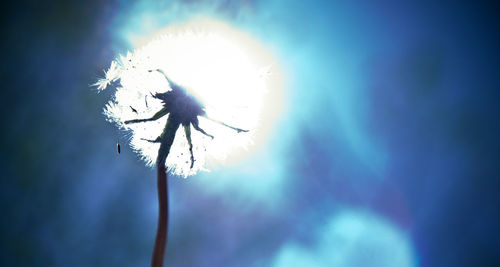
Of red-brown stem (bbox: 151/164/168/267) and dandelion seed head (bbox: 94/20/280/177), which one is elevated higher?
dandelion seed head (bbox: 94/20/280/177)

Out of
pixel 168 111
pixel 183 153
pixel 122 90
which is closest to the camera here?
pixel 168 111

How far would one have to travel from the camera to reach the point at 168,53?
474 centimetres

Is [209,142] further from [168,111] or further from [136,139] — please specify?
[136,139]

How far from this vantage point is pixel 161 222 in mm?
2869

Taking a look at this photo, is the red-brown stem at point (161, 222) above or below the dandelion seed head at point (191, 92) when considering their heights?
below

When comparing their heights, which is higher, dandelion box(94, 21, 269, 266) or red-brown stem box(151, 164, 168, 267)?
dandelion box(94, 21, 269, 266)

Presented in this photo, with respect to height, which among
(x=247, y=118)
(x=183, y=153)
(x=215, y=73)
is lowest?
(x=183, y=153)

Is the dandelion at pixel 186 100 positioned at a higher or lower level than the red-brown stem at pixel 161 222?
higher

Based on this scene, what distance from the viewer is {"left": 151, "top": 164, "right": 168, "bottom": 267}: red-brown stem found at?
2695 mm

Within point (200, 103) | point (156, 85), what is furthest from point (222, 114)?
point (156, 85)

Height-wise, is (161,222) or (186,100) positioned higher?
(186,100)

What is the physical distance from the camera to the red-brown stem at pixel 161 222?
2.70 meters

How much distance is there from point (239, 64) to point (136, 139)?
2047 millimetres

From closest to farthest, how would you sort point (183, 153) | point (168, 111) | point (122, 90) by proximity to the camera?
1. point (168, 111)
2. point (183, 153)
3. point (122, 90)
